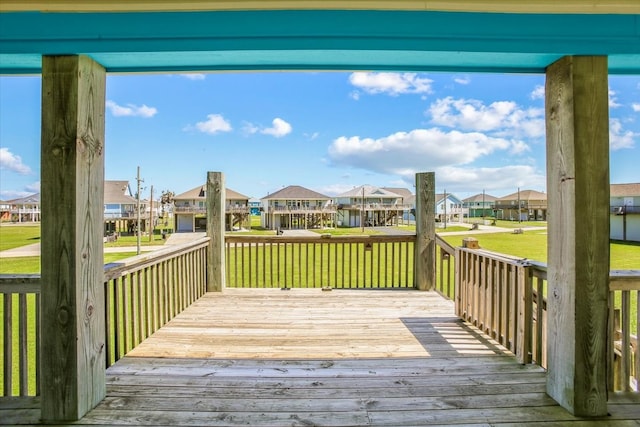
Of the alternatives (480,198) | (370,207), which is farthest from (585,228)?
(480,198)

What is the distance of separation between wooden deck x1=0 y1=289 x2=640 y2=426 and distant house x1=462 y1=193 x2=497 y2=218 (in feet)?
156

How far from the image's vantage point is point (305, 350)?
2.68 m

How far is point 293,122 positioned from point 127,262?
71.4 feet

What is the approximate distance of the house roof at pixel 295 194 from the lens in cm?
3086

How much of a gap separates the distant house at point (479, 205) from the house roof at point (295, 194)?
2617 centimetres

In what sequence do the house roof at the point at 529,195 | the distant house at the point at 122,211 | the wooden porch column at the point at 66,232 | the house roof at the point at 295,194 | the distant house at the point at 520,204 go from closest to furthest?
1. the wooden porch column at the point at 66,232
2. the distant house at the point at 122,211
3. the house roof at the point at 295,194
4. the distant house at the point at 520,204
5. the house roof at the point at 529,195

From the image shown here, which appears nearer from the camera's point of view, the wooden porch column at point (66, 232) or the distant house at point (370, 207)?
the wooden porch column at point (66, 232)

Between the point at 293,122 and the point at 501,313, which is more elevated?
the point at 293,122

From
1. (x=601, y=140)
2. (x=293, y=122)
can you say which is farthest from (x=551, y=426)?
(x=293, y=122)

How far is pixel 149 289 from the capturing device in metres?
2.98

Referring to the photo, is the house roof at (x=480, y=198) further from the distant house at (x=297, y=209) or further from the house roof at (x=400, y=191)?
the distant house at (x=297, y=209)

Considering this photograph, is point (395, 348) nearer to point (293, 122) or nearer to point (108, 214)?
point (293, 122)

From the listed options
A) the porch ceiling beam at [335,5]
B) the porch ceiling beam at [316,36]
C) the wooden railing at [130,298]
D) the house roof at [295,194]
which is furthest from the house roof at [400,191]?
the porch ceiling beam at [335,5]

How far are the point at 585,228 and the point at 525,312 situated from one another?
3.19 feet
